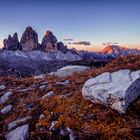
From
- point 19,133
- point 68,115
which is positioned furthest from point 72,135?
point 19,133

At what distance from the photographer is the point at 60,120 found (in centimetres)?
1038

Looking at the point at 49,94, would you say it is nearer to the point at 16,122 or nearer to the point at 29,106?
the point at 29,106

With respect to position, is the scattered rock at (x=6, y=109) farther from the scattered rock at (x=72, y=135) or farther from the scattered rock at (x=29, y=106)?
the scattered rock at (x=72, y=135)

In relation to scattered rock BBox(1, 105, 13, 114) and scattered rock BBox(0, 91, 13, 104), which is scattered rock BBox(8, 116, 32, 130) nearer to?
scattered rock BBox(1, 105, 13, 114)

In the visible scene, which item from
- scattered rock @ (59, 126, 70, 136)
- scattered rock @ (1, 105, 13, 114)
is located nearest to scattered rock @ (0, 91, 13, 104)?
scattered rock @ (1, 105, 13, 114)

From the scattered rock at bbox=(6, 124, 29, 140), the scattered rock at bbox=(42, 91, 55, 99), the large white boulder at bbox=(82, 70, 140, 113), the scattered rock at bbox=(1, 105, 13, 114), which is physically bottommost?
the scattered rock at bbox=(6, 124, 29, 140)

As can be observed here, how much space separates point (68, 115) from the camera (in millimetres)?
10750

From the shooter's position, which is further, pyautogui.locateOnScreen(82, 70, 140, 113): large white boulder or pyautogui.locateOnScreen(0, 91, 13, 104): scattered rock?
pyautogui.locateOnScreen(0, 91, 13, 104): scattered rock

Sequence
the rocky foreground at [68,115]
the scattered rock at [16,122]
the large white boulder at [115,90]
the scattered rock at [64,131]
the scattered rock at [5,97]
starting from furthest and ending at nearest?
1. the scattered rock at [5,97]
2. the scattered rock at [16,122]
3. the large white boulder at [115,90]
4. the scattered rock at [64,131]
5. the rocky foreground at [68,115]

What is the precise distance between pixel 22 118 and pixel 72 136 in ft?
10.3

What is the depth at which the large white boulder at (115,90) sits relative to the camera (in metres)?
10.1

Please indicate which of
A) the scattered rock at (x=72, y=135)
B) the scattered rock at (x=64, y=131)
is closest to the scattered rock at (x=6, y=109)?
the scattered rock at (x=64, y=131)

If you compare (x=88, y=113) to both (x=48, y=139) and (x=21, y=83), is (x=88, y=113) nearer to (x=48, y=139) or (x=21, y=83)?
(x=48, y=139)

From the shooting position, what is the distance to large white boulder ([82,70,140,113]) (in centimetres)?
1014
